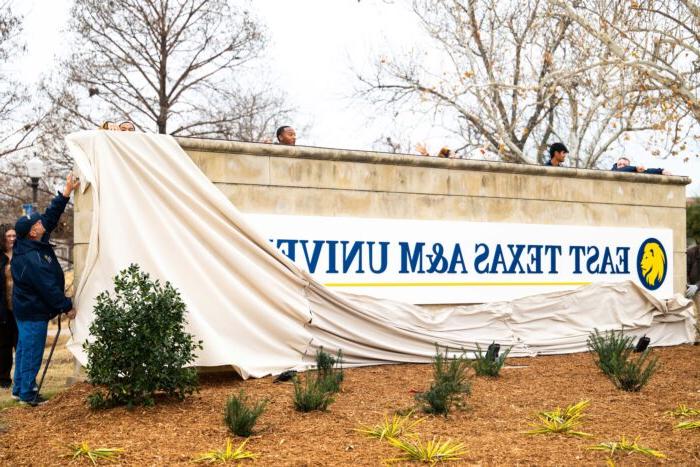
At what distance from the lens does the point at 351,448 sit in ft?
16.3

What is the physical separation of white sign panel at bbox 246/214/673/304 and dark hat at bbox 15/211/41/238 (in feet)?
6.88

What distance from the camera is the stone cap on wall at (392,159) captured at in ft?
26.2

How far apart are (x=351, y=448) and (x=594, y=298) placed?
622 centimetres

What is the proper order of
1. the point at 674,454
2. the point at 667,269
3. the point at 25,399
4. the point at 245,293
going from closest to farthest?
the point at 674,454
the point at 25,399
the point at 245,293
the point at 667,269

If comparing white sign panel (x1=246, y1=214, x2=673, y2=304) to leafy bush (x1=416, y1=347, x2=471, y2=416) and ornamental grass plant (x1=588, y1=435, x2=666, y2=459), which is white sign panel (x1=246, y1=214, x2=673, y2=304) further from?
ornamental grass plant (x1=588, y1=435, x2=666, y2=459)

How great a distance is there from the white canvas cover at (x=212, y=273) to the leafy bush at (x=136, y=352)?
1.21 meters

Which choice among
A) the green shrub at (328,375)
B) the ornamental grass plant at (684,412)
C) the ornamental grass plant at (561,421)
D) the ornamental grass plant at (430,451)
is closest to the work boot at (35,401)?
the green shrub at (328,375)

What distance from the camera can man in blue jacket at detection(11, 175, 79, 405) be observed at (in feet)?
22.7

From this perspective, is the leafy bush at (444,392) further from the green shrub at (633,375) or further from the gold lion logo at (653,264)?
the gold lion logo at (653,264)

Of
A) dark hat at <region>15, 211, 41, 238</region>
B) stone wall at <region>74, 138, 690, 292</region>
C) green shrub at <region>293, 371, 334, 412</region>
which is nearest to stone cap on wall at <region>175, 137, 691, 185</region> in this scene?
stone wall at <region>74, 138, 690, 292</region>

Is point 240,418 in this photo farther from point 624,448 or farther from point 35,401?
point 35,401

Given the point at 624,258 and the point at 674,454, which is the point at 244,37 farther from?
the point at 674,454

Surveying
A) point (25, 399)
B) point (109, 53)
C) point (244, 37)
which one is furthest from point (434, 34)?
point (25, 399)

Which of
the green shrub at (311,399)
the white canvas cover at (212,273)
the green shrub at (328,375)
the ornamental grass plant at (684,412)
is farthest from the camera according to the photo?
the white canvas cover at (212,273)
